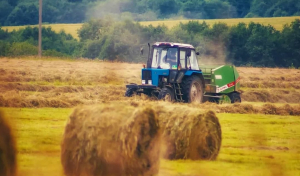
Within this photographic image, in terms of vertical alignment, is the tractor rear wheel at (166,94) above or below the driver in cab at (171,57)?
below

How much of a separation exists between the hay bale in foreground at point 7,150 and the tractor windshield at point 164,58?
11.3m

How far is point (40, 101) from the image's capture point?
19.5 m

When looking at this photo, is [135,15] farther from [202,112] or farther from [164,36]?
[202,112]

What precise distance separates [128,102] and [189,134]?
163 cm

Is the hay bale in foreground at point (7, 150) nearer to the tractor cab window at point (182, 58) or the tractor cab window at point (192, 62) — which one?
the tractor cab window at point (182, 58)

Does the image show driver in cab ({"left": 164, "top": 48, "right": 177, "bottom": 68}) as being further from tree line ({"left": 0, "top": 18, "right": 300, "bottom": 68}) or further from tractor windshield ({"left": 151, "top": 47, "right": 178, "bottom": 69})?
tree line ({"left": 0, "top": 18, "right": 300, "bottom": 68})

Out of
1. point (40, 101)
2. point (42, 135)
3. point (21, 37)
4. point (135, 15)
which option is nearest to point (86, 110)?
point (42, 135)

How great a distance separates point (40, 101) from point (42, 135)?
272 inches

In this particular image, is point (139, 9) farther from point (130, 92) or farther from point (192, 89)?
point (130, 92)

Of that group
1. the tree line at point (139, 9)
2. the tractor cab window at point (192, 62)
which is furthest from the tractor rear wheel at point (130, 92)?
the tree line at point (139, 9)

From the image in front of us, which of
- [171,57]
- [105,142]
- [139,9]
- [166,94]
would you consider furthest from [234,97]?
[139,9]

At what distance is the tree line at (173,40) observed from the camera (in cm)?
4650

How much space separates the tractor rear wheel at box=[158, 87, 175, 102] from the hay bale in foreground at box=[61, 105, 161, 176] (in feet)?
31.5

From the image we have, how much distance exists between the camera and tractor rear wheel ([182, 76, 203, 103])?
19.6 m
